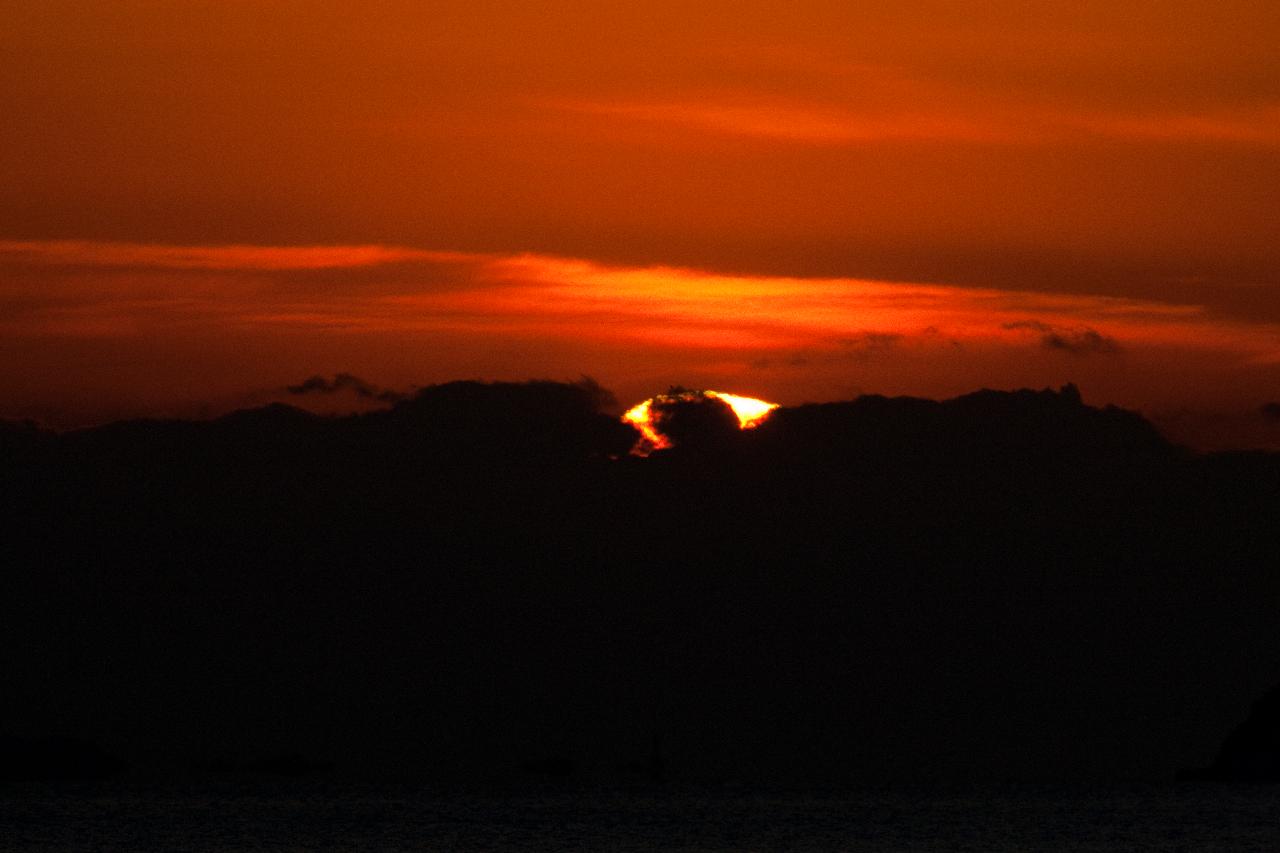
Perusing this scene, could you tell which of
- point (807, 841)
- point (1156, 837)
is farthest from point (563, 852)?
point (1156, 837)

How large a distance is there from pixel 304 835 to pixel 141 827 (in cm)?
1905

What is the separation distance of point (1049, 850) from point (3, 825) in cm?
9128

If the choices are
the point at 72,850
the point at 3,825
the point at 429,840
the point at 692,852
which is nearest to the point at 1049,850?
the point at 692,852

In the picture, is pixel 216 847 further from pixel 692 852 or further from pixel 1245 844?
pixel 1245 844

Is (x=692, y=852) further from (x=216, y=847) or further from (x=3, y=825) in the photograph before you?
(x=3, y=825)

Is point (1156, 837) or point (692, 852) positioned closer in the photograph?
point (692, 852)

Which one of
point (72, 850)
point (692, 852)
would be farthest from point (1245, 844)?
point (72, 850)

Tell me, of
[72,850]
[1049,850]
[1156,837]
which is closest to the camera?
[72,850]

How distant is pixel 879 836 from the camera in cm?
19625

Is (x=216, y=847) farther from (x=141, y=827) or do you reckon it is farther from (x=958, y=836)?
(x=958, y=836)

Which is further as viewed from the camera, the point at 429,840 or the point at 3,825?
the point at 3,825

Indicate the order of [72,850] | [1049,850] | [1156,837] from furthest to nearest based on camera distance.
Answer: [1156,837] → [1049,850] → [72,850]

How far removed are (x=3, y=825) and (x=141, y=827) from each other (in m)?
12.2

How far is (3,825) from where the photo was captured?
196875 millimetres
